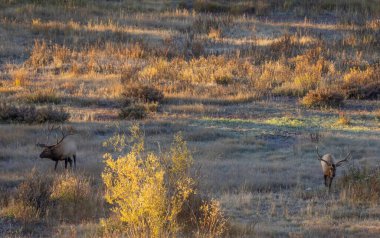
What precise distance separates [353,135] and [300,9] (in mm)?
20176

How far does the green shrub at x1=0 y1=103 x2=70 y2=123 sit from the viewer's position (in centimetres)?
1691

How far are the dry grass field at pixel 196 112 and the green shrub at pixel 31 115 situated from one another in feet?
0.11

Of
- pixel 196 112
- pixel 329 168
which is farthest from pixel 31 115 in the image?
pixel 329 168

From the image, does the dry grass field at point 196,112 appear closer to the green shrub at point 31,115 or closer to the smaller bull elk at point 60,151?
the green shrub at point 31,115

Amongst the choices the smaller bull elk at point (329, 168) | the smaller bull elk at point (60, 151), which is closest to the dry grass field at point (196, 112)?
the smaller bull elk at point (329, 168)

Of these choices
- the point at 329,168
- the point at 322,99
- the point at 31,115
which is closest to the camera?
the point at 329,168

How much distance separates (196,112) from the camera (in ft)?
63.1

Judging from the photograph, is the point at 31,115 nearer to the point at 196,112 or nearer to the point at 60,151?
the point at 196,112

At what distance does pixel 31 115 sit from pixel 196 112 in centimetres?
445

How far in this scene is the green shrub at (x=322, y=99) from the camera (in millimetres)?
20234

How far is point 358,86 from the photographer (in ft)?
72.1

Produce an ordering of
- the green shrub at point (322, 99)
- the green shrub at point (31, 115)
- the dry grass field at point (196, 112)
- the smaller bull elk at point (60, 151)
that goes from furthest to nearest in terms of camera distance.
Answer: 1. the green shrub at point (322, 99)
2. the green shrub at point (31, 115)
3. the smaller bull elk at point (60, 151)
4. the dry grass field at point (196, 112)

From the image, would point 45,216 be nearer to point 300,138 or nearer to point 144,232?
point 144,232

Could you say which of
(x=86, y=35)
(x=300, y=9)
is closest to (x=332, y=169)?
(x=86, y=35)
